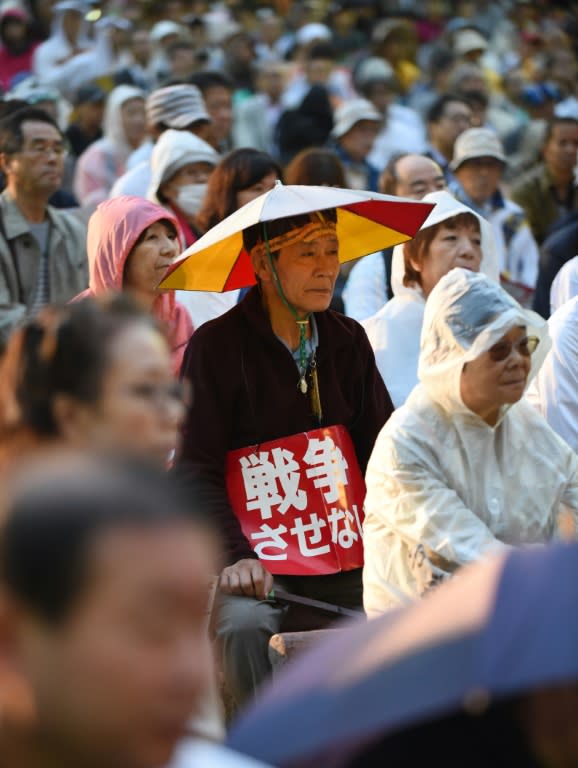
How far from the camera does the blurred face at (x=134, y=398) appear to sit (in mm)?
2572

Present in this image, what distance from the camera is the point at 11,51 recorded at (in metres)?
13.0

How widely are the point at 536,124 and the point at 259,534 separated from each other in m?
8.84

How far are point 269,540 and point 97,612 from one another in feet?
10.3

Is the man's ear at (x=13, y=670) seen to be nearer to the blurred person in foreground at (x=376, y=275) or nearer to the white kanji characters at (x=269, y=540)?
the white kanji characters at (x=269, y=540)

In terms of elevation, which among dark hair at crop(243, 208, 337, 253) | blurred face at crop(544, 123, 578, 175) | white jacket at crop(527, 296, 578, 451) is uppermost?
dark hair at crop(243, 208, 337, 253)

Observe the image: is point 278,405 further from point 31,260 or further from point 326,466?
point 31,260

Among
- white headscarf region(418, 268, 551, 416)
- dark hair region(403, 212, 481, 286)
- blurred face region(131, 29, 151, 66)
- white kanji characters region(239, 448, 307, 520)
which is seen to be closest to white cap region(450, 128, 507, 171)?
dark hair region(403, 212, 481, 286)

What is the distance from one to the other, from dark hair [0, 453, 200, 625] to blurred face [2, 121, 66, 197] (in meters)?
5.70

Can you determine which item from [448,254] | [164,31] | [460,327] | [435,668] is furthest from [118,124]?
[435,668]

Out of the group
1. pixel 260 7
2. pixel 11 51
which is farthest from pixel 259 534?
pixel 260 7

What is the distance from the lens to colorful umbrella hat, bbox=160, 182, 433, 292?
448 cm

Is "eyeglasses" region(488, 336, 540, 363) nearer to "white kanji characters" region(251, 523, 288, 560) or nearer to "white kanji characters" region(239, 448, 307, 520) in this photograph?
"white kanji characters" region(239, 448, 307, 520)

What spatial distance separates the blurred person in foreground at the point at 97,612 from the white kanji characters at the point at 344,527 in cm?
311

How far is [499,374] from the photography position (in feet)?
12.8
